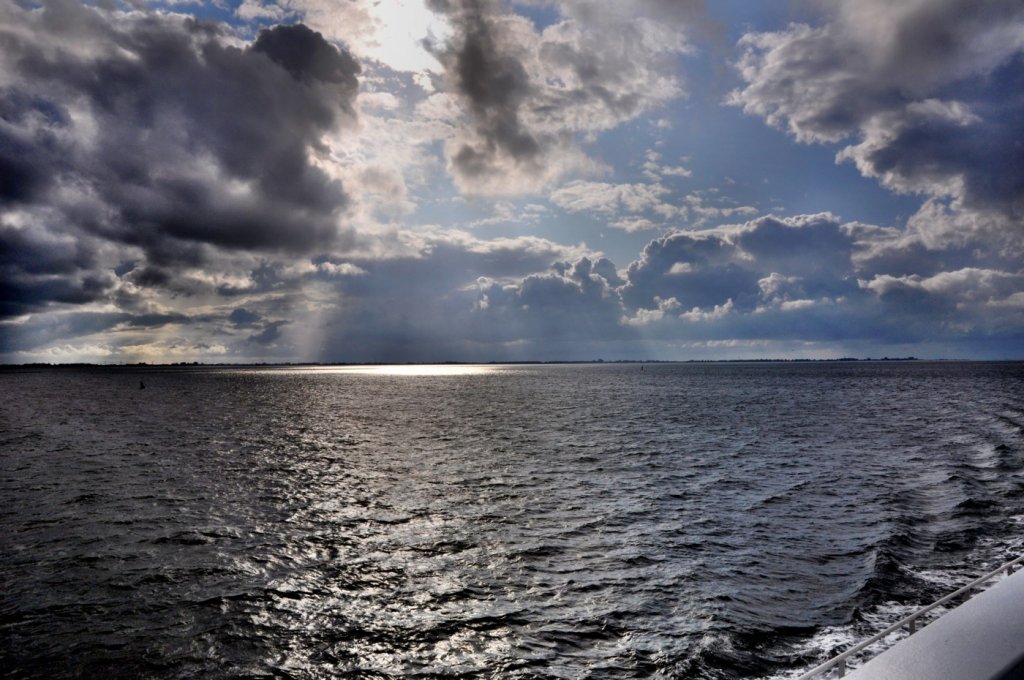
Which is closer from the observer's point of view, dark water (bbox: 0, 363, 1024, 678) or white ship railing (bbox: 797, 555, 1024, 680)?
white ship railing (bbox: 797, 555, 1024, 680)

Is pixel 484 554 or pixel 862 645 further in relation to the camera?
pixel 484 554

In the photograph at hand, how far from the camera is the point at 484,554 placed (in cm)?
1911

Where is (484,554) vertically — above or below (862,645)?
below

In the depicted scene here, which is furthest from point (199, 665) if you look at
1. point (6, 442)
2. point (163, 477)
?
point (6, 442)

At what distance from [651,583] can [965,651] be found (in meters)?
11.7

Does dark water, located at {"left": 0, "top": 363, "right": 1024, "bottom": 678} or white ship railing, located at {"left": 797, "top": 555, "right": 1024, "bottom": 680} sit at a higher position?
white ship railing, located at {"left": 797, "top": 555, "right": 1024, "bottom": 680}

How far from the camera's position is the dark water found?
1273cm

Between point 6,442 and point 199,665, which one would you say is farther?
point 6,442

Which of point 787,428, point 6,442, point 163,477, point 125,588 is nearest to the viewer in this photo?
point 125,588

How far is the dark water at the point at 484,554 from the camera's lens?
1273 cm

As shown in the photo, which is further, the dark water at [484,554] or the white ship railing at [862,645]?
the dark water at [484,554]

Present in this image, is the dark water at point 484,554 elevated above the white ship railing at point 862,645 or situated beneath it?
situated beneath

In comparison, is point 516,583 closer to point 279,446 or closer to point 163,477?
point 163,477

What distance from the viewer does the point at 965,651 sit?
5.57m
